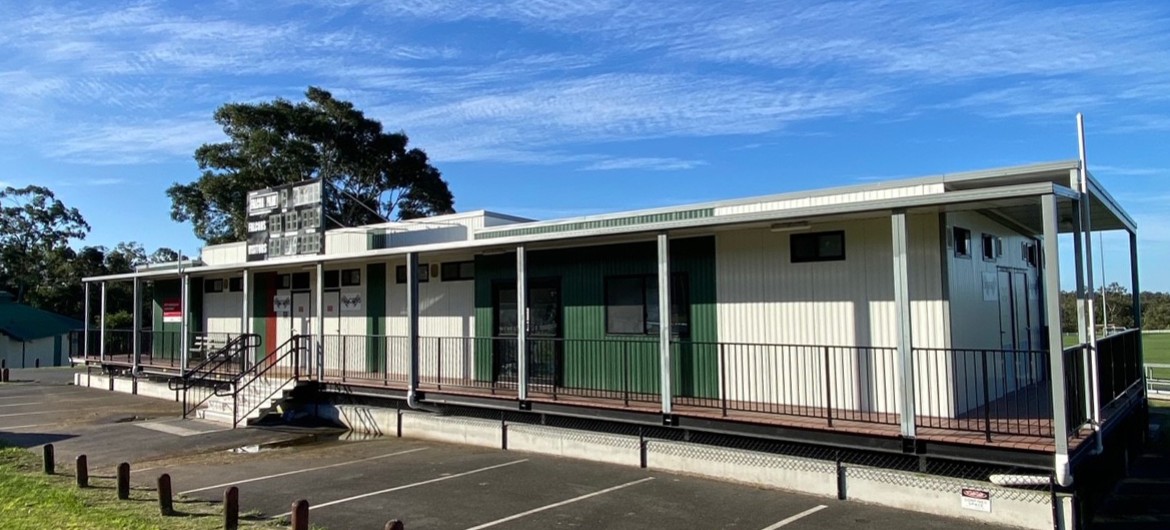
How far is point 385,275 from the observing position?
16.6 meters

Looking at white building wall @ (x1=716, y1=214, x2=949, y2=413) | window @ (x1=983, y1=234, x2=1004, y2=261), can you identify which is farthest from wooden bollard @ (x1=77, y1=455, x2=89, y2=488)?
window @ (x1=983, y1=234, x2=1004, y2=261)

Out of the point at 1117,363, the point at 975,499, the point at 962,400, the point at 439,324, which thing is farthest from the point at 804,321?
the point at 439,324

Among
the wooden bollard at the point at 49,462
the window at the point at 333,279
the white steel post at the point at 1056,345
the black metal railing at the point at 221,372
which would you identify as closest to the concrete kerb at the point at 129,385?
the black metal railing at the point at 221,372

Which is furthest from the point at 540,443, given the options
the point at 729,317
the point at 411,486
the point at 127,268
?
the point at 127,268

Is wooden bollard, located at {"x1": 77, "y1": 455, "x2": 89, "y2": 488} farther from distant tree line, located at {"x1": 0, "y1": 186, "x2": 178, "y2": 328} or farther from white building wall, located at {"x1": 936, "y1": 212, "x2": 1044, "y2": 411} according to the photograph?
distant tree line, located at {"x1": 0, "y1": 186, "x2": 178, "y2": 328}

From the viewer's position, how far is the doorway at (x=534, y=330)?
13031 millimetres

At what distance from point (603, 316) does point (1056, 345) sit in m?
6.70

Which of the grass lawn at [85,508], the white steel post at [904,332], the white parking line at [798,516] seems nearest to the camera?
the white parking line at [798,516]

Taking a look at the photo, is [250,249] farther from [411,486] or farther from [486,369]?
[411,486]

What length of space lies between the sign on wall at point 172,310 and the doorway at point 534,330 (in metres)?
13.5

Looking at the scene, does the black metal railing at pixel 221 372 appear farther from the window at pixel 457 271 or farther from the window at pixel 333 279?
the window at pixel 457 271

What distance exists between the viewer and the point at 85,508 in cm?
825

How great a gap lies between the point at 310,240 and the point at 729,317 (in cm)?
1085

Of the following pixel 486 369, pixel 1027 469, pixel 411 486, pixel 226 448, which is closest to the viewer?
pixel 1027 469
